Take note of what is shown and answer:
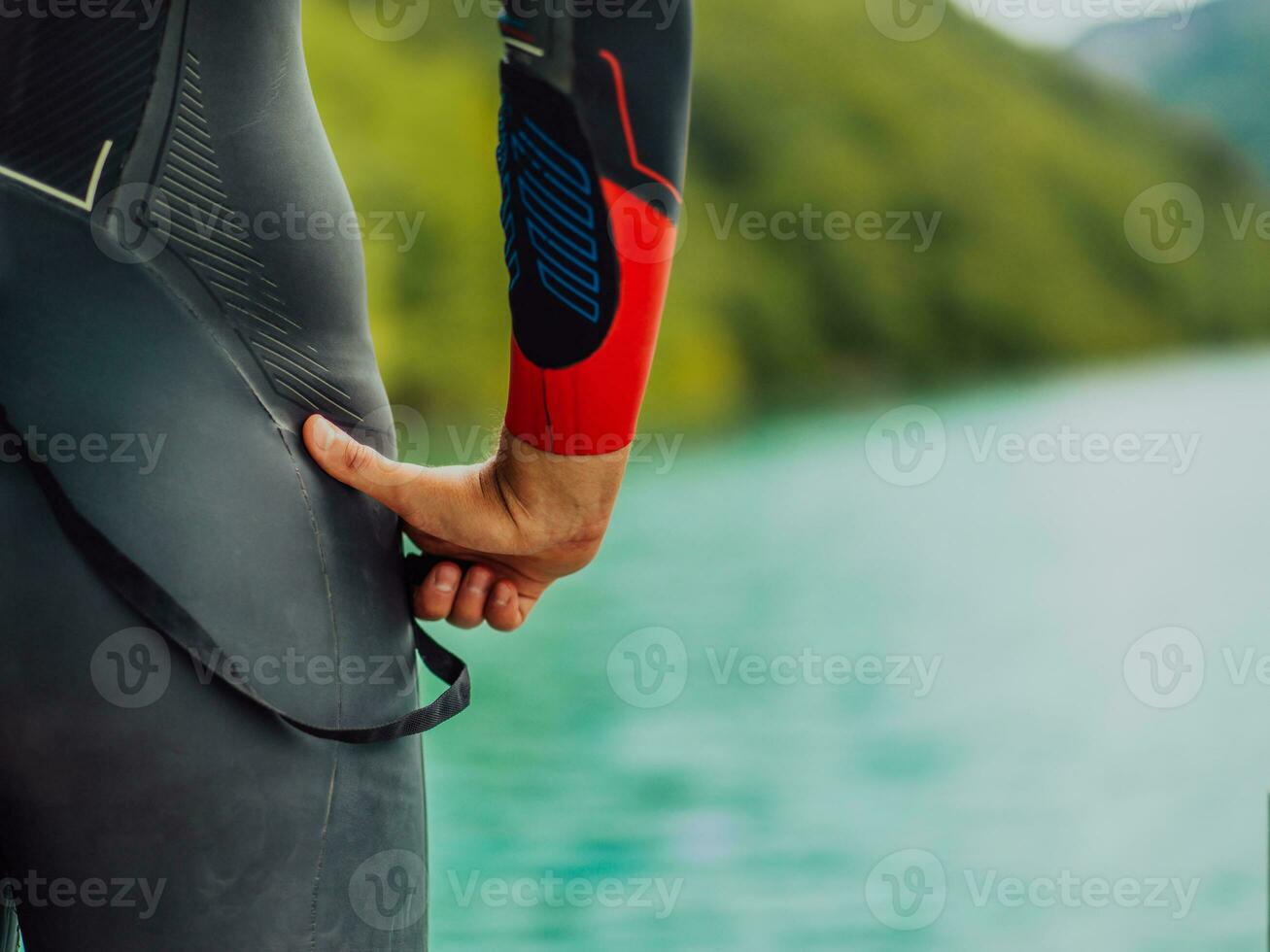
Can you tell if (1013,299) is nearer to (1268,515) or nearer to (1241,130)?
(1241,130)

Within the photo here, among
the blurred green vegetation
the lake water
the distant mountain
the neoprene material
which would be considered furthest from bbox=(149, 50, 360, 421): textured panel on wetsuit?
the distant mountain

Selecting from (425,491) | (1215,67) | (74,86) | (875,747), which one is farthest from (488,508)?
(1215,67)

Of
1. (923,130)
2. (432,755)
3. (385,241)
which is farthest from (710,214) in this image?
(432,755)

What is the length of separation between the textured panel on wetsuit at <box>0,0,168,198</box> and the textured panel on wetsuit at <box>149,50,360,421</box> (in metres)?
0.03

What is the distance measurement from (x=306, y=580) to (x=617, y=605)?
7.49 m

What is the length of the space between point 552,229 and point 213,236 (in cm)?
20

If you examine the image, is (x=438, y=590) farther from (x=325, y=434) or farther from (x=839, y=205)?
(x=839, y=205)

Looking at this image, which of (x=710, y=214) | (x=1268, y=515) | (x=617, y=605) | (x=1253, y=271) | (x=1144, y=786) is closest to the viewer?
(x=1144, y=786)

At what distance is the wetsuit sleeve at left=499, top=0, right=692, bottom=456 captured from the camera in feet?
2.74

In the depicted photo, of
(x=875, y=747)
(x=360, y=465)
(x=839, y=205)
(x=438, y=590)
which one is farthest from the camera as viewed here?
(x=839, y=205)

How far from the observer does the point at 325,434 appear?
877mm

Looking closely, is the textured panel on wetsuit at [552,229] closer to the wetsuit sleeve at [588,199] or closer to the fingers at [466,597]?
the wetsuit sleeve at [588,199]

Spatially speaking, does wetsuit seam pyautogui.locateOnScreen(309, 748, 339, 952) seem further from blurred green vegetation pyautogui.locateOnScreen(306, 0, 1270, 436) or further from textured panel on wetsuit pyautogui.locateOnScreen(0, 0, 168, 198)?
blurred green vegetation pyautogui.locateOnScreen(306, 0, 1270, 436)

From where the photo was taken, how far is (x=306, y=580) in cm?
85
